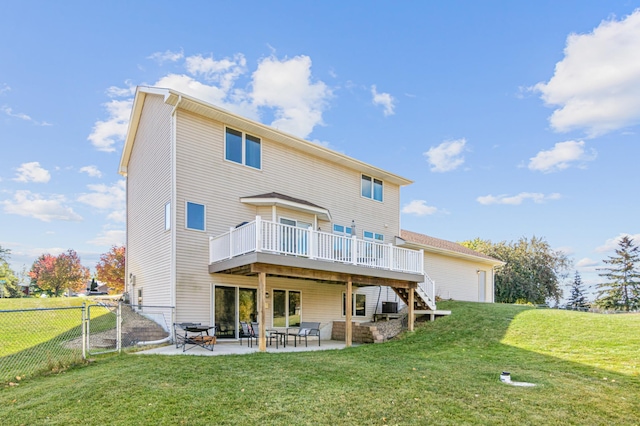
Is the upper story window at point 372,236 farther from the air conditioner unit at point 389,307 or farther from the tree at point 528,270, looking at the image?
the tree at point 528,270

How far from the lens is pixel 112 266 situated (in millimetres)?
27969

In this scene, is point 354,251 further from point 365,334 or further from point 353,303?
point 353,303

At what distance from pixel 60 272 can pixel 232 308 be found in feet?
88.0

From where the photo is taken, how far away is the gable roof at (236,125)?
12500mm

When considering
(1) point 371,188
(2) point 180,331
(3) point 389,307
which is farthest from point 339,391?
(1) point 371,188

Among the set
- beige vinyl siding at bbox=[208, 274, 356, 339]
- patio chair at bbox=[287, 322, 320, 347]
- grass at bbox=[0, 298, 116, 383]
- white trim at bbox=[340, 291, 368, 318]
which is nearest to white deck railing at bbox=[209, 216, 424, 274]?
beige vinyl siding at bbox=[208, 274, 356, 339]

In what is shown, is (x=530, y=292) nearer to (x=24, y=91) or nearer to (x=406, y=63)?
(x=406, y=63)

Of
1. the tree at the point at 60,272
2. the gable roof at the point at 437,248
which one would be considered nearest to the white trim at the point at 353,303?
the gable roof at the point at 437,248

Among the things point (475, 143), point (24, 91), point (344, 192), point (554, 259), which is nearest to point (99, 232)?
point (24, 91)

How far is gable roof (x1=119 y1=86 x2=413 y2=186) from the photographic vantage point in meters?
12.5

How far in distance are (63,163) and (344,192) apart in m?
16.6

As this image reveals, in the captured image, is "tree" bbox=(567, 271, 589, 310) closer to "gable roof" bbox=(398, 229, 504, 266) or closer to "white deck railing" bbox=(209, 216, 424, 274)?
"gable roof" bbox=(398, 229, 504, 266)

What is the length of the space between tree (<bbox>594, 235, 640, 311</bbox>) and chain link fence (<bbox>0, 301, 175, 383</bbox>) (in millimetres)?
45687

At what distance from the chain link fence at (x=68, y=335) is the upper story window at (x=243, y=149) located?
526 centimetres
